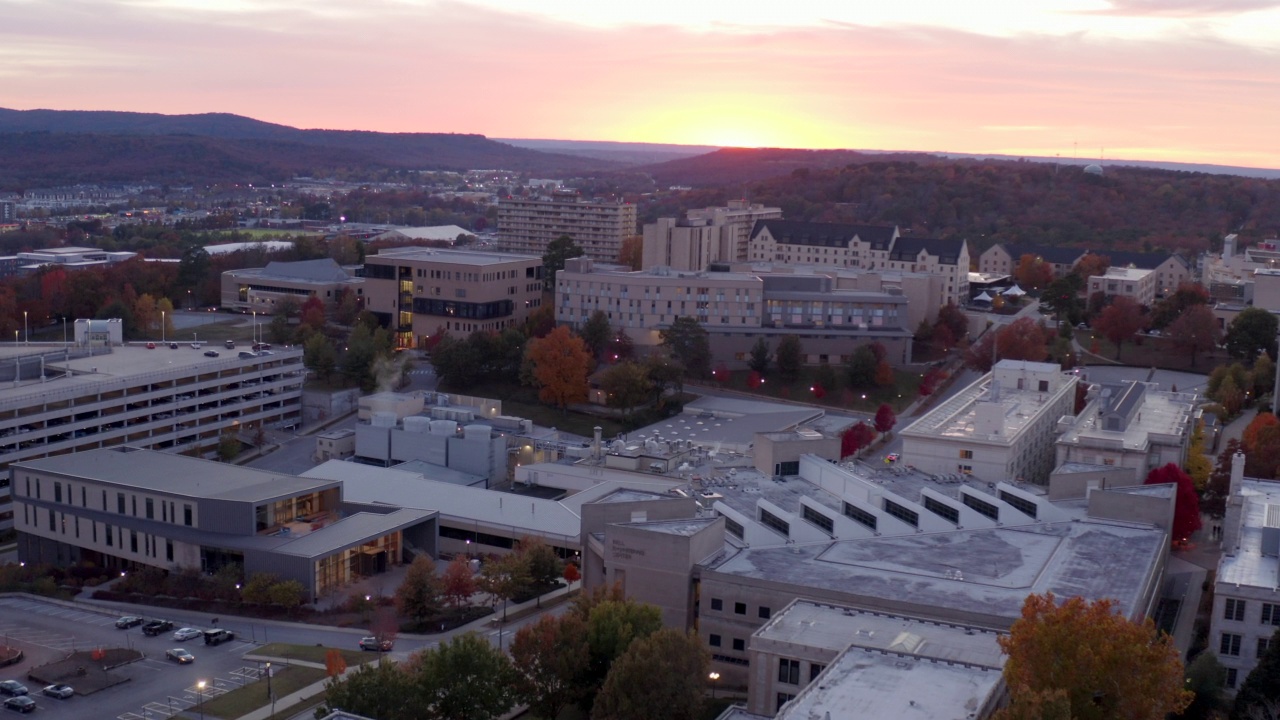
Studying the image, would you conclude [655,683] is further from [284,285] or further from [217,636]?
[284,285]

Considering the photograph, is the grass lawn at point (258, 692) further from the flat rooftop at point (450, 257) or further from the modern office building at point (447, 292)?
the flat rooftop at point (450, 257)

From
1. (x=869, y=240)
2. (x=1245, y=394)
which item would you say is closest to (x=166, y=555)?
(x=1245, y=394)

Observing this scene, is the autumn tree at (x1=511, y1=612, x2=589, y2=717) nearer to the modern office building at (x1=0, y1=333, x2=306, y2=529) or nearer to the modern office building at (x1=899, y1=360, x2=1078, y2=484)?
the modern office building at (x1=899, y1=360, x2=1078, y2=484)

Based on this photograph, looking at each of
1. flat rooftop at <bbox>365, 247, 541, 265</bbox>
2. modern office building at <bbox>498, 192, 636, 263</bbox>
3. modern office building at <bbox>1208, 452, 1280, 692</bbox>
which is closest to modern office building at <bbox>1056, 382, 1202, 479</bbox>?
modern office building at <bbox>1208, 452, 1280, 692</bbox>

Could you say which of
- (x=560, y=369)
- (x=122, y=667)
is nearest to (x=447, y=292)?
(x=560, y=369)

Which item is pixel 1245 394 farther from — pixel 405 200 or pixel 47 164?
pixel 47 164

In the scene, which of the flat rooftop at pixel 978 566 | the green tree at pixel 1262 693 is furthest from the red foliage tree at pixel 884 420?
the green tree at pixel 1262 693
